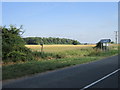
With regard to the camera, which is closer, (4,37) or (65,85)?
(65,85)

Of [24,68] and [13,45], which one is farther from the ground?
[13,45]

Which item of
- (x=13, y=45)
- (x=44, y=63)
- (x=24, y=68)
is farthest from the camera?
(x=13, y=45)

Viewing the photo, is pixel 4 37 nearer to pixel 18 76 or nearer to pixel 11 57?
pixel 11 57

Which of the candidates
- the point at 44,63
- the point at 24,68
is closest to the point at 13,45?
the point at 44,63

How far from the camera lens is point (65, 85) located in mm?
9039

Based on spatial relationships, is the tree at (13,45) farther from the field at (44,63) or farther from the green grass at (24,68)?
the green grass at (24,68)

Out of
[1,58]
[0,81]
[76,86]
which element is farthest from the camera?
[1,58]

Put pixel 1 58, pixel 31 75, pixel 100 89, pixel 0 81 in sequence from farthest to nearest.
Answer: pixel 1 58
pixel 31 75
pixel 0 81
pixel 100 89

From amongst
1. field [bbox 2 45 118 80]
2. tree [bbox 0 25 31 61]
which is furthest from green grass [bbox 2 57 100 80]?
tree [bbox 0 25 31 61]

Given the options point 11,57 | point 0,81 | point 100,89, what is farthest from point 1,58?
point 100,89

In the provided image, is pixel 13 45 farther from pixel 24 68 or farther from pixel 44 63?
pixel 24 68

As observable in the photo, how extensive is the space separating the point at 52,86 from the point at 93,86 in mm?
1683

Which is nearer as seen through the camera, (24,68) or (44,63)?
(24,68)

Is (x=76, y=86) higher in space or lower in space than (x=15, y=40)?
lower
